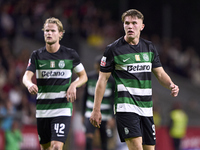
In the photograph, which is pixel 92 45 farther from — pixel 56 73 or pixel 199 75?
pixel 56 73

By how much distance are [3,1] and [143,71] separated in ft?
39.6

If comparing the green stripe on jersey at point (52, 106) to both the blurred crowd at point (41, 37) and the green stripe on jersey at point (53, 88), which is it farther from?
the blurred crowd at point (41, 37)

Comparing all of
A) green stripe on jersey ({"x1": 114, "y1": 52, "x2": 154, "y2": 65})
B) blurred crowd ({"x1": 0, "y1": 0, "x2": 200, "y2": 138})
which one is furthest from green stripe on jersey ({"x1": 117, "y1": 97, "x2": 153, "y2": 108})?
blurred crowd ({"x1": 0, "y1": 0, "x2": 200, "y2": 138})

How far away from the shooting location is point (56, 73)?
7430 millimetres

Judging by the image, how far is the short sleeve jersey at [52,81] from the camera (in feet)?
24.2

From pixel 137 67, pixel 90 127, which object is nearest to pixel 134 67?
pixel 137 67

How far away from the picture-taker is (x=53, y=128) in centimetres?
722

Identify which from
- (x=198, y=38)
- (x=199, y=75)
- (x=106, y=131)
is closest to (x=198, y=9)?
(x=198, y=38)

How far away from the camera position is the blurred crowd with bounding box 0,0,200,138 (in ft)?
45.4

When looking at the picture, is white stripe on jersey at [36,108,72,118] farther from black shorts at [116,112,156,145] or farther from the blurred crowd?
the blurred crowd

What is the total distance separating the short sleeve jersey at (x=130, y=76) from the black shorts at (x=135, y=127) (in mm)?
70

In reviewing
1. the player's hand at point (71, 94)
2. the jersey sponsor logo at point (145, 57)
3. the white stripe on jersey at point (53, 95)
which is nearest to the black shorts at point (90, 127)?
the white stripe on jersey at point (53, 95)

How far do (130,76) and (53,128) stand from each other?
1694mm

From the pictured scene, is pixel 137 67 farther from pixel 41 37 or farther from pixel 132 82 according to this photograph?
pixel 41 37
